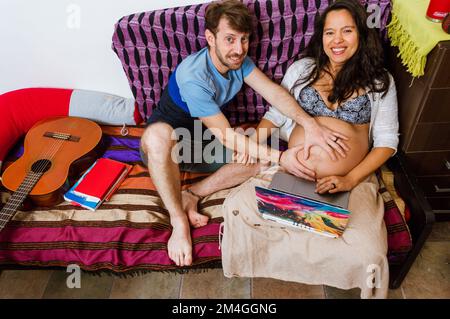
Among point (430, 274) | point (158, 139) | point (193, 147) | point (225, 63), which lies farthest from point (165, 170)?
point (430, 274)

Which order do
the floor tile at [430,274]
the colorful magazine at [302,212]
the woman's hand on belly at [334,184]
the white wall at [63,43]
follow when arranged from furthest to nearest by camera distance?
the white wall at [63,43] → the floor tile at [430,274] → the woman's hand on belly at [334,184] → the colorful magazine at [302,212]

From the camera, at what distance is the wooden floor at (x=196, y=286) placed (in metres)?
1.55

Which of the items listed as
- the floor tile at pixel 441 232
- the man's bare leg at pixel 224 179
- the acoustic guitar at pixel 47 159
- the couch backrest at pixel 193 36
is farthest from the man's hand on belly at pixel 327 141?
the acoustic guitar at pixel 47 159

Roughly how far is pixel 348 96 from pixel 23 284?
1.67 meters

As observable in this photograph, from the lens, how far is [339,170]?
1.44m

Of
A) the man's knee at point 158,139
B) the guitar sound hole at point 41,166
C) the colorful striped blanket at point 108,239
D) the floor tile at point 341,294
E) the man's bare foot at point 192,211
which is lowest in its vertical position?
the floor tile at point 341,294

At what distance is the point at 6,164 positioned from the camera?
5.74 ft

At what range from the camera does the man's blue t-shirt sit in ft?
4.70

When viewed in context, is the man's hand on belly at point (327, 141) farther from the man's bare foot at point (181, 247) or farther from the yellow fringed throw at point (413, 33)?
the man's bare foot at point (181, 247)

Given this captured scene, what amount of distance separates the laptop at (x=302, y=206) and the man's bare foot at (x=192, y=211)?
0.25 metres

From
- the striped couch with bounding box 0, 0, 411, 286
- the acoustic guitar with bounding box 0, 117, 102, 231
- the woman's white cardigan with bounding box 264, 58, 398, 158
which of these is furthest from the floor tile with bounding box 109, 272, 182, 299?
the woman's white cardigan with bounding box 264, 58, 398, 158

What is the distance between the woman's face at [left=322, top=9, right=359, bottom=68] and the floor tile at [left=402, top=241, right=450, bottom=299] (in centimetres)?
101

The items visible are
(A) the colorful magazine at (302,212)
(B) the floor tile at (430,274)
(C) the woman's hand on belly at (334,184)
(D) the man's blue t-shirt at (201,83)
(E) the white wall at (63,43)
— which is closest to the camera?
(A) the colorful magazine at (302,212)

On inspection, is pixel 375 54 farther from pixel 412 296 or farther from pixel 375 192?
pixel 412 296
